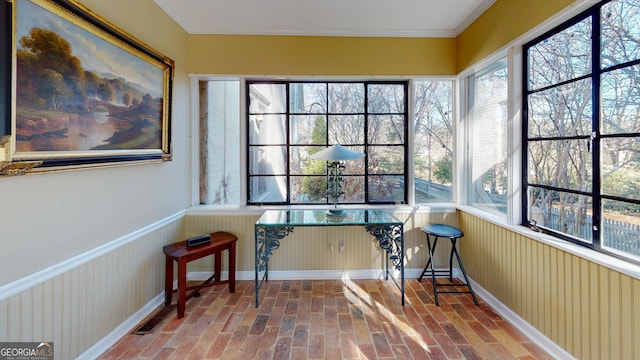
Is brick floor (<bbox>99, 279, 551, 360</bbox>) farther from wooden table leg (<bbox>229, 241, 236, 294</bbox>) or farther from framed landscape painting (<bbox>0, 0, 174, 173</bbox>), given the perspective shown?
framed landscape painting (<bbox>0, 0, 174, 173</bbox>)

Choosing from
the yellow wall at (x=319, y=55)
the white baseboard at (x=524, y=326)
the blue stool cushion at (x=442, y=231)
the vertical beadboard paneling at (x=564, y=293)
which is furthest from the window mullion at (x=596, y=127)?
the yellow wall at (x=319, y=55)

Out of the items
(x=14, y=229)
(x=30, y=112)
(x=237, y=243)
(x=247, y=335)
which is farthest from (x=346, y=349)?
(x=30, y=112)

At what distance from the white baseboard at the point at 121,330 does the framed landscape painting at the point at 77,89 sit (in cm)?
131

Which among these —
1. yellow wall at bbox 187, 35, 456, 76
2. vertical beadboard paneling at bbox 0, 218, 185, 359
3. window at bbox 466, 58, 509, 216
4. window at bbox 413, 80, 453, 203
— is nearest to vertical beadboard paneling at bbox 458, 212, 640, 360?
window at bbox 466, 58, 509, 216

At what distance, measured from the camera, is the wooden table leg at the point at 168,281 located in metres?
2.49

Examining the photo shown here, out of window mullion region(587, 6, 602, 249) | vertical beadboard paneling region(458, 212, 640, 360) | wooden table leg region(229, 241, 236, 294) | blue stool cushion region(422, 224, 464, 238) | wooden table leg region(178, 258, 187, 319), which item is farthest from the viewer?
wooden table leg region(229, 241, 236, 294)

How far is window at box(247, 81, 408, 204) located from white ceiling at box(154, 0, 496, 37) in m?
0.58

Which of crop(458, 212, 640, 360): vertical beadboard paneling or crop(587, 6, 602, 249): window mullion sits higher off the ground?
crop(587, 6, 602, 249): window mullion

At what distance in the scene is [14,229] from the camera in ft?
4.55

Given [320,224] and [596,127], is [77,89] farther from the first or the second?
[596,127]

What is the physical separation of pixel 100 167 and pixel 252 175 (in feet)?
5.05

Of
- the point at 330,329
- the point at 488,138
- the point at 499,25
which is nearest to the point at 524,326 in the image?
the point at 330,329

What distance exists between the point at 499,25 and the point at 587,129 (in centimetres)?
126

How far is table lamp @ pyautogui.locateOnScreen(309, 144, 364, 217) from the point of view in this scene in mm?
2689
